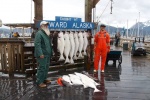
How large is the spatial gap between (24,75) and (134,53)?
10.2m

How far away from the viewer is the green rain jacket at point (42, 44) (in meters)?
6.24

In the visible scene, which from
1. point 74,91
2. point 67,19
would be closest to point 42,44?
point 74,91

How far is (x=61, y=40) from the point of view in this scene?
8.12 m

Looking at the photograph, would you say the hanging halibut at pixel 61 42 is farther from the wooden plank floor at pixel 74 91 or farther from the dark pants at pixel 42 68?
the dark pants at pixel 42 68

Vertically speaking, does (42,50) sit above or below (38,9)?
below

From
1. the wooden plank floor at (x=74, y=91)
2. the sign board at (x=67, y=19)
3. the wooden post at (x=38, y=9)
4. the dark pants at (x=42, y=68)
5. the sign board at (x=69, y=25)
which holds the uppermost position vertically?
the wooden post at (x=38, y=9)

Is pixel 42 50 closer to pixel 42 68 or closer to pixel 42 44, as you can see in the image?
pixel 42 44

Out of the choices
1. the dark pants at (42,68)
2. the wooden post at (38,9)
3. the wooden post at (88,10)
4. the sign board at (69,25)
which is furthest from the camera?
the wooden post at (88,10)

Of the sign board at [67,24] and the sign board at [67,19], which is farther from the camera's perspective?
the sign board at [67,19]

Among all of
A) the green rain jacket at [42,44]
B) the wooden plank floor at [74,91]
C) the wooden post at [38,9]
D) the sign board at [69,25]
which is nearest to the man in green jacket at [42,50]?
the green rain jacket at [42,44]

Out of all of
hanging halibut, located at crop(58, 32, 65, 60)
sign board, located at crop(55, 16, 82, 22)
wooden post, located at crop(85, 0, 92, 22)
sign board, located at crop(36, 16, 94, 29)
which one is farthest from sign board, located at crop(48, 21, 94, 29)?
wooden post, located at crop(85, 0, 92, 22)

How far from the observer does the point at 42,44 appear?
21.1 ft

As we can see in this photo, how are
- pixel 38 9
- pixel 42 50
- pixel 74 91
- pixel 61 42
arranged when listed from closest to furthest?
pixel 74 91, pixel 42 50, pixel 61 42, pixel 38 9

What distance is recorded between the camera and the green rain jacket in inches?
246
